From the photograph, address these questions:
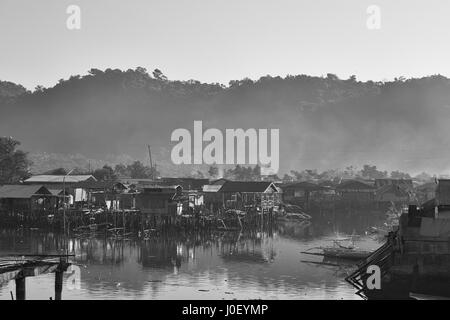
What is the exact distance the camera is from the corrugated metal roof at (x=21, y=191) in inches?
2228

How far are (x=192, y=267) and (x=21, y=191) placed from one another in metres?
24.6

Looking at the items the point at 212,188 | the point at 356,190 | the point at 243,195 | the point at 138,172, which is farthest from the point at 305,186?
the point at 138,172

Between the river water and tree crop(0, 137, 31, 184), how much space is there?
21150mm

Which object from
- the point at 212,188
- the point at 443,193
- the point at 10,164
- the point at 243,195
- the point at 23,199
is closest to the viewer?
the point at 443,193

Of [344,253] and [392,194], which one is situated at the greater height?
[392,194]

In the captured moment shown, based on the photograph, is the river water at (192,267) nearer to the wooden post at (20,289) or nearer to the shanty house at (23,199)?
the shanty house at (23,199)

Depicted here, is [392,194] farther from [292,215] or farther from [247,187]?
[247,187]

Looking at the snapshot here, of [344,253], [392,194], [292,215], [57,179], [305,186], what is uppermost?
[57,179]

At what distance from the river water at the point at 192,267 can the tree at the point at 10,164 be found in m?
21.2

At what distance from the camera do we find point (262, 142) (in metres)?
197

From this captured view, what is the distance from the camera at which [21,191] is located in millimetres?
57250

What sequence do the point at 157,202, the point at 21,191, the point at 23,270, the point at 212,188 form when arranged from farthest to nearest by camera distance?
the point at 212,188 → the point at 21,191 → the point at 157,202 → the point at 23,270

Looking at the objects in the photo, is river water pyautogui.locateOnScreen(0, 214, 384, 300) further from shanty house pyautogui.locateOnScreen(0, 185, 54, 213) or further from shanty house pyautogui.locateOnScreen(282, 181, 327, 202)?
shanty house pyautogui.locateOnScreen(282, 181, 327, 202)
